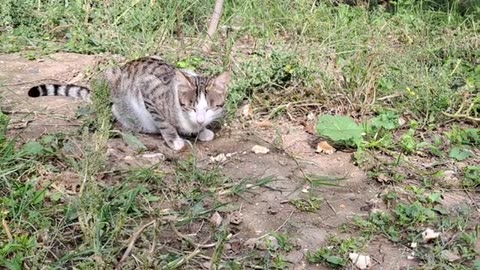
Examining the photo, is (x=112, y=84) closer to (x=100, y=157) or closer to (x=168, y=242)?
(x=100, y=157)

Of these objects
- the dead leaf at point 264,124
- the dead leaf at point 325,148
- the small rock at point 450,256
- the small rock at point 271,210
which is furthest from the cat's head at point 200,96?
the small rock at point 450,256

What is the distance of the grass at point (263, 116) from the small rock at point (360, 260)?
0.04m

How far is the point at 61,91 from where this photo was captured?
468 centimetres

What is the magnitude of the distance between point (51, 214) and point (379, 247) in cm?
157

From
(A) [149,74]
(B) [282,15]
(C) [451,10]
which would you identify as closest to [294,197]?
(A) [149,74]

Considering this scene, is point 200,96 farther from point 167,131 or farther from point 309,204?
point 309,204

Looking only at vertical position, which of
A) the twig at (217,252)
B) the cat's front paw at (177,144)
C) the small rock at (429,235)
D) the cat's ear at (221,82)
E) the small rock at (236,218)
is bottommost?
the cat's front paw at (177,144)

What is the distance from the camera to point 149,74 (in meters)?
4.35

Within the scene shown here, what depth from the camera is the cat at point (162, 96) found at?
13.3 feet

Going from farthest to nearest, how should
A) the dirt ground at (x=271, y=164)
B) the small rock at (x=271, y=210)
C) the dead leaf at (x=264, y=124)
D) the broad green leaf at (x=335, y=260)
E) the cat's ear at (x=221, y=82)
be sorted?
1. the dead leaf at (x=264, y=124)
2. the cat's ear at (x=221, y=82)
3. the small rock at (x=271, y=210)
4. the dirt ground at (x=271, y=164)
5. the broad green leaf at (x=335, y=260)

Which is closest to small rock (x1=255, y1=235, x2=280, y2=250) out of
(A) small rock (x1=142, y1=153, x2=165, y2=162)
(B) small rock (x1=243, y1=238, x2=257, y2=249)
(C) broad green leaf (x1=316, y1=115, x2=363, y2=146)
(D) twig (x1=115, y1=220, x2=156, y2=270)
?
(B) small rock (x1=243, y1=238, x2=257, y2=249)

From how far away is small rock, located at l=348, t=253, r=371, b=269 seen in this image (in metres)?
3.11

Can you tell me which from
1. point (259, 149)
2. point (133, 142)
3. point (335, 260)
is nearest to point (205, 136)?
point (259, 149)

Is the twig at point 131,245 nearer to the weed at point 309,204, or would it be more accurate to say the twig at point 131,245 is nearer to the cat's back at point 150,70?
the weed at point 309,204
